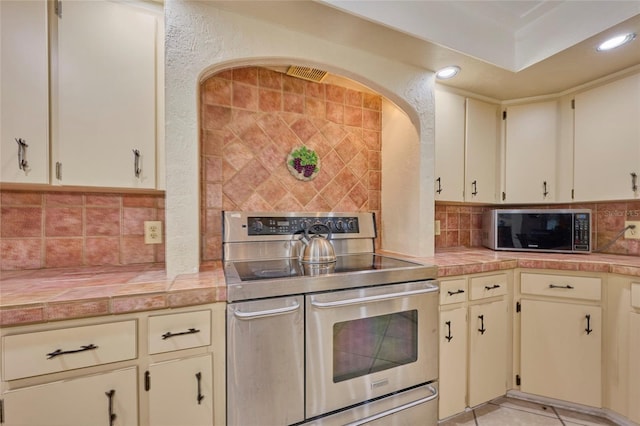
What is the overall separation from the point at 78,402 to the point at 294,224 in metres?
1.18

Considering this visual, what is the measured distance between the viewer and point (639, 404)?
1482 mm

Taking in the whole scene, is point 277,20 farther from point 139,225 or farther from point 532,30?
point 532,30

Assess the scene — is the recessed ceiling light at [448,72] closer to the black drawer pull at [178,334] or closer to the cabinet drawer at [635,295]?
the cabinet drawer at [635,295]

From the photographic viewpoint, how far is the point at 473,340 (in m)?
1.68

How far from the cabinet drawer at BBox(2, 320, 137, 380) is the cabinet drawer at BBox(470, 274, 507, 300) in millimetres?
1727

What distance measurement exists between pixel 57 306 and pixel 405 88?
1969 mm

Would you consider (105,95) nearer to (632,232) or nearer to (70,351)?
(70,351)

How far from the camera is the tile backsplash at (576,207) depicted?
1990 mm

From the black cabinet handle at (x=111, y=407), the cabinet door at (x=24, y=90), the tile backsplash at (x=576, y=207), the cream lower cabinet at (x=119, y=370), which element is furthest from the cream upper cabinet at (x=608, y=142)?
the cabinet door at (x=24, y=90)

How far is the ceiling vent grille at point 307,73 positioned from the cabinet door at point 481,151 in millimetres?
1189

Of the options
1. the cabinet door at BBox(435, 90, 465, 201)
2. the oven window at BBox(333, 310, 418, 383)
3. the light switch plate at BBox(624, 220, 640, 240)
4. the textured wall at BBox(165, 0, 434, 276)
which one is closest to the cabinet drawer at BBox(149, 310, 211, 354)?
the textured wall at BBox(165, 0, 434, 276)

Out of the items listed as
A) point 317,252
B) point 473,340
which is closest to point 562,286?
point 473,340

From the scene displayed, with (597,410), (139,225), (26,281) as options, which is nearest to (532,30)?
(597,410)

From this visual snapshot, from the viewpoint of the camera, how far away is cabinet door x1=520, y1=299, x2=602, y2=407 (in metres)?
1.64
